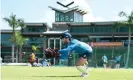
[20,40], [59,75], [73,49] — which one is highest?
[73,49]

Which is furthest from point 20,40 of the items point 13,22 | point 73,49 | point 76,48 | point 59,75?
point 73,49

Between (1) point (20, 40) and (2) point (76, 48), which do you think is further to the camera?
(1) point (20, 40)

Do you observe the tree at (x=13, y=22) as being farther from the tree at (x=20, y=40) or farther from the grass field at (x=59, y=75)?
the grass field at (x=59, y=75)

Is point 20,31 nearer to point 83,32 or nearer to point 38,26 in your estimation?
point 38,26

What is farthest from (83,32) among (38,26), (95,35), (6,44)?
(6,44)

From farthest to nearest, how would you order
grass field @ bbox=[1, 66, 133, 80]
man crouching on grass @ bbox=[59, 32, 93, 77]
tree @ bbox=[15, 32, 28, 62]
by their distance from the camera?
tree @ bbox=[15, 32, 28, 62], man crouching on grass @ bbox=[59, 32, 93, 77], grass field @ bbox=[1, 66, 133, 80]

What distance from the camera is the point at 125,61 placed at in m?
49.5

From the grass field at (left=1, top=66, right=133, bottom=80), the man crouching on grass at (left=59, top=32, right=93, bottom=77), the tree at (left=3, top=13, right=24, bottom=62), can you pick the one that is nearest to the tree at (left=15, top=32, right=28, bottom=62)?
the tree at (left=3, top=13, right=24, bottom=62)

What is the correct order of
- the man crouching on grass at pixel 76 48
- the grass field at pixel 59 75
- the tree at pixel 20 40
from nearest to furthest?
the grass field at pixel 59 75 < the man crouching on grass at pixel 76 48 < the tree at pixel 20 40

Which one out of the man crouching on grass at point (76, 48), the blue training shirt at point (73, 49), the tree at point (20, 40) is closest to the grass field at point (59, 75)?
the man crouching on grass at point (76, 48)

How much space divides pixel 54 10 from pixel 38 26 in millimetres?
8002

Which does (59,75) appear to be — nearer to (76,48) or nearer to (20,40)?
(76,48)

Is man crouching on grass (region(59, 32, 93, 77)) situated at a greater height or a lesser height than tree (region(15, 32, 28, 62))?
greater

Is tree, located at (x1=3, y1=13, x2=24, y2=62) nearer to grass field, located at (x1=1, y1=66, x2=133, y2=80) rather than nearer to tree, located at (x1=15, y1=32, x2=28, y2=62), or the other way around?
tree, located at (x1=15, y1=32, x2=28, y2=62)
